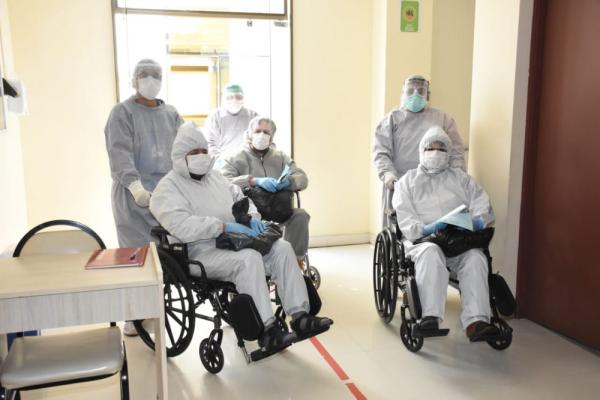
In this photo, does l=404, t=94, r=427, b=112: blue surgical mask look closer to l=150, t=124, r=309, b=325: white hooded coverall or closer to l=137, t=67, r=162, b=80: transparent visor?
l=150, t=124, r=309, b=325: white hooded coverall

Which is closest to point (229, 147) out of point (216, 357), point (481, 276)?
point (216, 357)

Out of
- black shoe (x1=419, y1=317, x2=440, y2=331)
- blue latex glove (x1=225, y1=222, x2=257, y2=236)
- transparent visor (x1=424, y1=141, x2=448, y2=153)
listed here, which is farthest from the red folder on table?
transparent visor (x1=424, y1=141, x2=448, y2=153)

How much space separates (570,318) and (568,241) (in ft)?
1.44

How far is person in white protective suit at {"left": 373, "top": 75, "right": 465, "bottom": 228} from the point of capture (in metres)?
3.54

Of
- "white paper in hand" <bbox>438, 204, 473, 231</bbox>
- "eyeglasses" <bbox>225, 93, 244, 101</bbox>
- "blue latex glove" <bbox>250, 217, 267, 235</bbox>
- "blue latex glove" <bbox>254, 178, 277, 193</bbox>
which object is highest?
"eyeglasses" <bbox>225, 93, 244, 101</bbox>

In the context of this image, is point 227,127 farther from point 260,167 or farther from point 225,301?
point 225,301

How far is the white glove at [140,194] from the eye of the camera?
281 cm

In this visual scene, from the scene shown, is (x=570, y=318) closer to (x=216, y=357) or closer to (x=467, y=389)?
(x=467, y=389)

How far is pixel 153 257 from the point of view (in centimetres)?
199

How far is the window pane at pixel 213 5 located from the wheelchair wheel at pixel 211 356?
3055 millimetres

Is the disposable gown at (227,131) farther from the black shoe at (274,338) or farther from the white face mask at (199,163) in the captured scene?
the black shoe at (274,338)

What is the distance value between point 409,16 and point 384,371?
324 centimetres

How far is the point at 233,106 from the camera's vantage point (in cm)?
420

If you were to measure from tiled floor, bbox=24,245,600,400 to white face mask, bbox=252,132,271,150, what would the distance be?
51.7 inches
